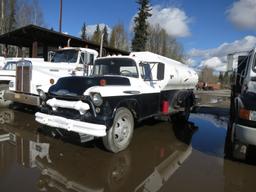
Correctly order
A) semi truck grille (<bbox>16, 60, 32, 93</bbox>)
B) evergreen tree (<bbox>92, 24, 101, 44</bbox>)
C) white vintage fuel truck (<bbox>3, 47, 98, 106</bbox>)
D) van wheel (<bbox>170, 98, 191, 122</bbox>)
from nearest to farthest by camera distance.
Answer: white vintage fuel truck (<bbox>3, 47, 98, 106</bbox>)
semi truck grille (<bbox>16, 60, 32, 93</bbox>)
van wheel (<bbox>170, 98, 191, 122</bbox>)
evergreen tree (<bbox>92, 24, 101, 44</bbox>)

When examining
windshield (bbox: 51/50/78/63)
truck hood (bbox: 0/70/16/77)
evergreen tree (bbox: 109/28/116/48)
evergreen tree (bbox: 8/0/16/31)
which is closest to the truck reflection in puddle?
truck hood (bbox: 0/70/16/77)

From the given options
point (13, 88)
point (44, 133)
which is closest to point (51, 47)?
point (13, 88)

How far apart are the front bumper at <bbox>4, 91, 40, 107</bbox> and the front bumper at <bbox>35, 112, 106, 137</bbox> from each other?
2.74 m

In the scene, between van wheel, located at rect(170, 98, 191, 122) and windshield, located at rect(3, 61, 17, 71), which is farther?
windshield, located at rect(3, 61, 17, 71)

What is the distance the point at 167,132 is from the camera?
816cm

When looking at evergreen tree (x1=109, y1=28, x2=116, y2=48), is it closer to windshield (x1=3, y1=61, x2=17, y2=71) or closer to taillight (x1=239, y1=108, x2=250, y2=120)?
windshield (x1=3, y1=61, x2=17, y2=71)

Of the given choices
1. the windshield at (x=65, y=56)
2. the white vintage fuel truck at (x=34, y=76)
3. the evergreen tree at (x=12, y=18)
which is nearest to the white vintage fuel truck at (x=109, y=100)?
the white vintage fuel truck at (x=34, y=76)

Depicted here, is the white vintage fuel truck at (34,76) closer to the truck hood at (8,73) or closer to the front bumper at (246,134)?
the truck hood at (8,73)

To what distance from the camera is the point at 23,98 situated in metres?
8.66

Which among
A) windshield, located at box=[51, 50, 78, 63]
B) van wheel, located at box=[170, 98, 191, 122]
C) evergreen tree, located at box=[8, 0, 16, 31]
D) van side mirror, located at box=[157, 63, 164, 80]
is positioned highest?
evergreen tree, located at box=[8, 0, 16, 31]

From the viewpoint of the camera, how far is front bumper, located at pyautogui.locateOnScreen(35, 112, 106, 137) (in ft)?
16.3

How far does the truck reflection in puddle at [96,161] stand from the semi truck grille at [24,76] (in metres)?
2.09

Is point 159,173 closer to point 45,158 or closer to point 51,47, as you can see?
point 45,158

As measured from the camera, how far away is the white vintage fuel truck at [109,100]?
5.22 metres
